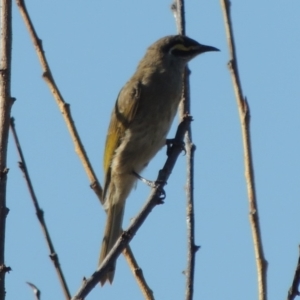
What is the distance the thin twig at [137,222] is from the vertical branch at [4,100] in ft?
1.00

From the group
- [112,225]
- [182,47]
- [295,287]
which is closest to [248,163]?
[295,287]

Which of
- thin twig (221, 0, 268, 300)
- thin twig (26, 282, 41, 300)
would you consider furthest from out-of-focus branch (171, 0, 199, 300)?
thin twig (26, 282, 41, 300)

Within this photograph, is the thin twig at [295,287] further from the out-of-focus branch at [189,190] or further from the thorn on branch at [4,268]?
the thorn on branch at [4,268]

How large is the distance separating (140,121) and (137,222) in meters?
2.93

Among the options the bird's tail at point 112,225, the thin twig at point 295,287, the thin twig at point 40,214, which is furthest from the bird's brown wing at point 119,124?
the thin twig at point 295,287

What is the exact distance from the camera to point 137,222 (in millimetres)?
3006

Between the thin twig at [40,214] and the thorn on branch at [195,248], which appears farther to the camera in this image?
the thorn on branch at [195,248]

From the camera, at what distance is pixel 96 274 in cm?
255

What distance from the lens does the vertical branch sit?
2.53 metres

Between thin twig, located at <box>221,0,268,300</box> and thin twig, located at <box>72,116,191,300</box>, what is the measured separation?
444mm

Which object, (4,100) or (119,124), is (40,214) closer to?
(4,100)

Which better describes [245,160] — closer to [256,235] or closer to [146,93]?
[256,235]

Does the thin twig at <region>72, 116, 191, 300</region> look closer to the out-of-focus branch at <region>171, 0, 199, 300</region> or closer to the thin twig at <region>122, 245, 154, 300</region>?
the out-of-focus branch at <region>171, 0, 199, 300</region>

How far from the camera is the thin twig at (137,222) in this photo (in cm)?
251
